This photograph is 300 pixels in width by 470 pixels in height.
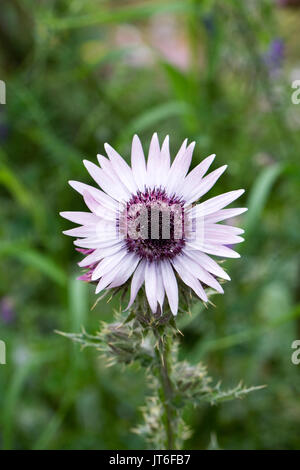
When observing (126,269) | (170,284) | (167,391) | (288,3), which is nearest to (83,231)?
(126,269)

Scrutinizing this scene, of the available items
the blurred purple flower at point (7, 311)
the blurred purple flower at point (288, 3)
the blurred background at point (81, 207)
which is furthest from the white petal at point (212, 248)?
the blurred purple flower at point (288, 3)

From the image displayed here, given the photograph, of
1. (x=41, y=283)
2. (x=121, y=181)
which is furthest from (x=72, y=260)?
(x=121, y=181)

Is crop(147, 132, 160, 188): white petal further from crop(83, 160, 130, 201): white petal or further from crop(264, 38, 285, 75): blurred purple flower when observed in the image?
crop(264, 38, 285, 75): blurred purple flower

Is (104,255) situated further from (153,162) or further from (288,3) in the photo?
(288,3)

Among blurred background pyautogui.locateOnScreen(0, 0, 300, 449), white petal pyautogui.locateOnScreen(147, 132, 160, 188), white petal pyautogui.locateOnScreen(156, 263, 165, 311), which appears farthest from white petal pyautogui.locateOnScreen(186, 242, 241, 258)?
blurred background pyautogui.locateOnScreen(0, 0, 300, 449)

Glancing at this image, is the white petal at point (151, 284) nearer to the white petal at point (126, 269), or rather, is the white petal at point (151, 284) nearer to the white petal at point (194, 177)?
the white petal at point (126, 269)

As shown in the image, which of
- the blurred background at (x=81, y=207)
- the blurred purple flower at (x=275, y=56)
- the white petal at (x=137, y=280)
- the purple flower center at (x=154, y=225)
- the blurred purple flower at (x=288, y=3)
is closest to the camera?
the white petal at (x=137, y=280)
